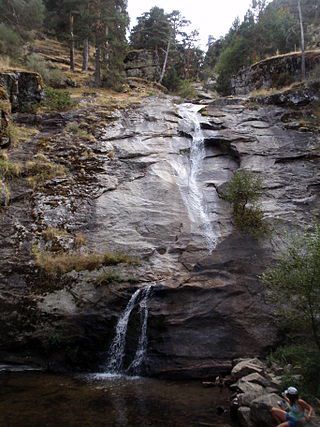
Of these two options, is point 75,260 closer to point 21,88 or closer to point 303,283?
point 303,283

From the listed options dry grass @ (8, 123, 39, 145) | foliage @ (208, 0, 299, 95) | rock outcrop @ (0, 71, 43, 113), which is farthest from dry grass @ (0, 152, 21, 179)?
foliage @ (208, 0, 299, 95)

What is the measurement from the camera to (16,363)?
16016 mm

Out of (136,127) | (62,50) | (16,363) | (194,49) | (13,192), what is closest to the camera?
(16,363)

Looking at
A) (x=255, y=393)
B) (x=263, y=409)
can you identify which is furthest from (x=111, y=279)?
(x=263, y=409)

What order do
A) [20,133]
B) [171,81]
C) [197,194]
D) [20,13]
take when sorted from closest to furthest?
[197,194]
[20,133]
[20,13]
[171,81]

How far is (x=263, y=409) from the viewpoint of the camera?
416 inches

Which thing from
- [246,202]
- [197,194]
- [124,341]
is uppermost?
[197,194]

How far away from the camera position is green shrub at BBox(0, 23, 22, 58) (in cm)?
3338

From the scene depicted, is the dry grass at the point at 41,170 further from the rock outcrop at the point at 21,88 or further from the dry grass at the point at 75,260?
the rock outcrop at the point at 21,88

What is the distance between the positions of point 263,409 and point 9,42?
1302 inches

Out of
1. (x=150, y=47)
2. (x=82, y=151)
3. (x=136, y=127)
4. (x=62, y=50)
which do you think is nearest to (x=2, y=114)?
(x=82, y=151)

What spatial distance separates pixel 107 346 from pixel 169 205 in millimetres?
8275

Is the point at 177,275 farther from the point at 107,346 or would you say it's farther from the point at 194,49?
the point at 194,49

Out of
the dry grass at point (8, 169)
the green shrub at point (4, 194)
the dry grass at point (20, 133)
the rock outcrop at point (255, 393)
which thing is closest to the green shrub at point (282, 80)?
the dry grass at point (20, 133)
